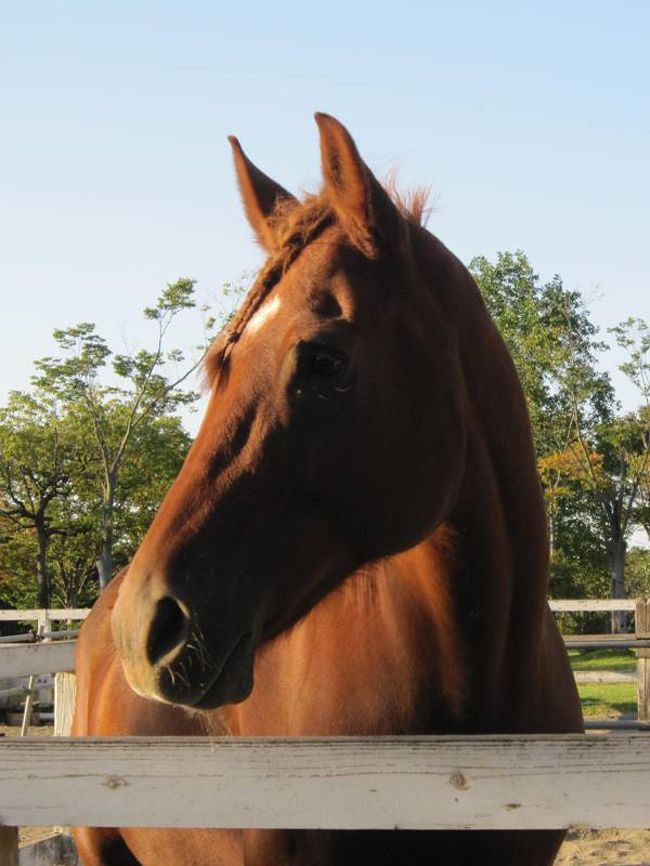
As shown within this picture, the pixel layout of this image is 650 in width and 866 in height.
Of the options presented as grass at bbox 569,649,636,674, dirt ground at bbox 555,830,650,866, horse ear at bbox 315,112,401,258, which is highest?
A: horse ear at bbox 315,112,401,258

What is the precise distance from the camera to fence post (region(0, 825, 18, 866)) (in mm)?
2409

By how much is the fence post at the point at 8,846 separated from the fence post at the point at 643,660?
9668 millimetres

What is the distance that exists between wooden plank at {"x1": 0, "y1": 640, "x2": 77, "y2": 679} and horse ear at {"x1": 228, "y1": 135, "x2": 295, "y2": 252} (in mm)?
4140

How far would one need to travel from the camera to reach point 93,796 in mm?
2211

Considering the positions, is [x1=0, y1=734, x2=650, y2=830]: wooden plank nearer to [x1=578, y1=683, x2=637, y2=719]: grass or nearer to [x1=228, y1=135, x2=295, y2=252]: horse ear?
[x1=228, y1=135, x2=295, y2=252]: horse ear

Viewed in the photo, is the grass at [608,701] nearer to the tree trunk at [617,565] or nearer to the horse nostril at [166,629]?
the horse nostril at [166,629]

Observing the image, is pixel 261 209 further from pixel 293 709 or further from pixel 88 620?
pixel 88 620

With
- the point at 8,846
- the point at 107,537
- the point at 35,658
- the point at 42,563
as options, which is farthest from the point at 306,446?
the point at 42,563

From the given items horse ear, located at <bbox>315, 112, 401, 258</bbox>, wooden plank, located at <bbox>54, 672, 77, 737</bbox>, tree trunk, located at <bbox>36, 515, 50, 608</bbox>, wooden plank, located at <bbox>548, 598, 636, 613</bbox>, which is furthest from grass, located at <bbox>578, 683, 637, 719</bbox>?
tree trunk, located at <bbox>36, 515, 50, 608</bbox>

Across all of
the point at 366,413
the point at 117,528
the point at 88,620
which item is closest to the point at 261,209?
the point at 366,413

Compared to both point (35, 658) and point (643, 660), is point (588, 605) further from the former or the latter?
point (35, 658)

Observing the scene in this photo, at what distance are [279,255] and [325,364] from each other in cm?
40

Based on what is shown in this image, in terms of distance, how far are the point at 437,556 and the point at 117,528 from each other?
32209 millimetres

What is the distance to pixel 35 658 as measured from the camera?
6.53 m
